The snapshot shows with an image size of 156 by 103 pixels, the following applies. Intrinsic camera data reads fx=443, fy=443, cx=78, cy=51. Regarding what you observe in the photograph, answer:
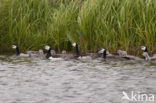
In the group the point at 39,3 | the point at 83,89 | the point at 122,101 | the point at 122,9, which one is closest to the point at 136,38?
the point at 122,9

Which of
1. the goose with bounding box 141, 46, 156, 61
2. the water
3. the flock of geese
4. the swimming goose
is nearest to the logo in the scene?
the water

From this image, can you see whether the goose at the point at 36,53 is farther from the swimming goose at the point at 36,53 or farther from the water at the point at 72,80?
the water at the point at 72,80

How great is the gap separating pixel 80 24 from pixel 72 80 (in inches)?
189

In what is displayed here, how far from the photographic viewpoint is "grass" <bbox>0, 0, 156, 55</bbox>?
608 inches

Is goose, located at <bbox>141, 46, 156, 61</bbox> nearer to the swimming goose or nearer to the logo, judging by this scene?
the swimming goose

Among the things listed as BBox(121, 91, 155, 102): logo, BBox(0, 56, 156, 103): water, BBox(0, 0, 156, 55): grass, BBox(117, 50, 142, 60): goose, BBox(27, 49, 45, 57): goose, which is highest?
BBox(0, 0, 156, 55): grass

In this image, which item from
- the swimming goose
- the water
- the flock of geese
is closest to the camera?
the water

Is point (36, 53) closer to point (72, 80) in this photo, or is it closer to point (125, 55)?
point (125, 55)

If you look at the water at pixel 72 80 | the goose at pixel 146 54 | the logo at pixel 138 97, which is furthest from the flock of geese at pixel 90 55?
the logo at pixel 138 97

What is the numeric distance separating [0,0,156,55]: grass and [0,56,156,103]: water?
3.74 feet

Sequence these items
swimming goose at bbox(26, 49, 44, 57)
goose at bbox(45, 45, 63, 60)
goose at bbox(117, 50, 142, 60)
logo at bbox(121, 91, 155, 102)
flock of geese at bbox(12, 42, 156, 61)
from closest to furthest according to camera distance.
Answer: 1. logo at bbox(121, 91, 155, 102)
2. goose at bbox(117, 50, 142, 60)
3. flock of geese at bbox(12, 42, 156, 61)
4. goose at bbox(45, 45, 63, 60)
5. swimming goose at bbox(26, 49, 44, 57)

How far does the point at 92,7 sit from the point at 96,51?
165cm

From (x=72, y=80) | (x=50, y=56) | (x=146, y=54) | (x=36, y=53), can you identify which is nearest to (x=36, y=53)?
(x=36, y=53)

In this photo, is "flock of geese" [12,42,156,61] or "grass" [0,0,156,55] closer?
"flock of geese" [12,42,156,61]
